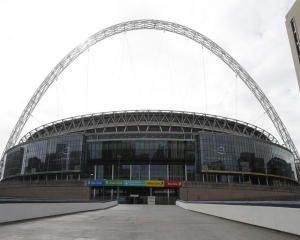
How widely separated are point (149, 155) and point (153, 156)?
1.32 metres

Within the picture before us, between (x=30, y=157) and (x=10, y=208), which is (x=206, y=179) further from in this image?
(x=10, y=208)

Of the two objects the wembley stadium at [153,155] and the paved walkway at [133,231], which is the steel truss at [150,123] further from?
the paved walkway at [133,231]

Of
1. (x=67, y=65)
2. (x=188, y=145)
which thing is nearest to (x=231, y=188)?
(x=188, y=145)

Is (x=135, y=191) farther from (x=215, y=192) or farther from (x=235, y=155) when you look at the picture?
(x=235, y=155)

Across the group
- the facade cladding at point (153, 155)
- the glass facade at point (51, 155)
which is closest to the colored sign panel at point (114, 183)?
the facade cladding at point (153, 155)

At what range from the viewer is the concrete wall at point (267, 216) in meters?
9.79

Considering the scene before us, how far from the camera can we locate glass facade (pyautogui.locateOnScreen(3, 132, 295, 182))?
257 ft

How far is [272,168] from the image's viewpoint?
89.3 metres

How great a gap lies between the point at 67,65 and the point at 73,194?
166 ft

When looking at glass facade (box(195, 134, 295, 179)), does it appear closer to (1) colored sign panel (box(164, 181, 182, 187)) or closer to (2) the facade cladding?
(2) the facade cladding

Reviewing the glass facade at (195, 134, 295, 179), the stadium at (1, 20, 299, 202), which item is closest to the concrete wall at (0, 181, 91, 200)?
the stadium at (1, 20, 299, 202)

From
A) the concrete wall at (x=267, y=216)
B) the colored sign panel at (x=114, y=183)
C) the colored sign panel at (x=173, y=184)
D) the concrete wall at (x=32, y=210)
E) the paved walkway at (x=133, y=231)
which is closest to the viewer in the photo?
the paved walkway at (x=133, y=231)

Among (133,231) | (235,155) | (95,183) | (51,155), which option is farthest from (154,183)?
(133,231)

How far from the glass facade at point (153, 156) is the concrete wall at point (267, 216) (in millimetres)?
59535
